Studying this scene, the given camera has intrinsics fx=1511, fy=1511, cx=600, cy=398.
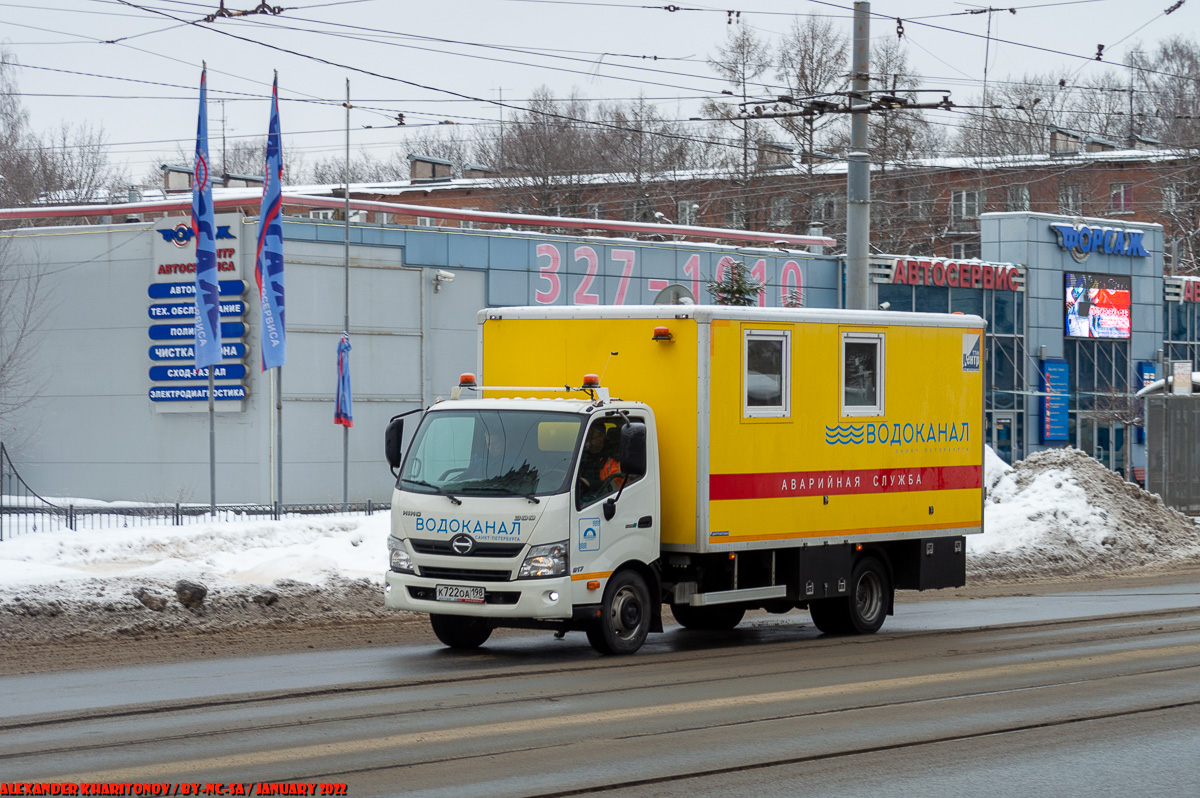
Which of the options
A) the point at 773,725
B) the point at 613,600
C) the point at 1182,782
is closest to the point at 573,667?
the point at 613,600

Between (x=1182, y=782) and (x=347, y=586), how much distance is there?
35.7 ft

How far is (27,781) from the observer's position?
299 inches

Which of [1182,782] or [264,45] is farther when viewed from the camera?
[264,45]

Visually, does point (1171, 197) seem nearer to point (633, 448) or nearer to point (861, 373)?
point (861, 373)

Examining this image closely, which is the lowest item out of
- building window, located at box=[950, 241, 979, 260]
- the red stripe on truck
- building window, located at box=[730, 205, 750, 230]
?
the red stripe on truck

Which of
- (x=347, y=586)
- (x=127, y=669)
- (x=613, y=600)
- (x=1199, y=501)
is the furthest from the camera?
(x=1199, y=501)

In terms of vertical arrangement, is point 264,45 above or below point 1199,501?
above

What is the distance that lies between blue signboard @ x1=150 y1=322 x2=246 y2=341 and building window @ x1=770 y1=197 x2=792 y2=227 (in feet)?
106

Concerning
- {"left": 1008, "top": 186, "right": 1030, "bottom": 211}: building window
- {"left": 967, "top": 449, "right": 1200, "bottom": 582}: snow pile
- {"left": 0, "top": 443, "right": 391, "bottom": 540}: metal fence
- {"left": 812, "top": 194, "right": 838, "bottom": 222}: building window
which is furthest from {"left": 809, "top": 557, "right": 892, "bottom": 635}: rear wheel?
{"left": 1008, "top": 186, "right": 1030, "bottom": 211}: building window

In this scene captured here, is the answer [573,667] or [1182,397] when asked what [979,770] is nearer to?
[573,667]

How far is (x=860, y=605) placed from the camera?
50.2 feet

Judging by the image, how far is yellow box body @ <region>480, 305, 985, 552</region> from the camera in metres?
13.4

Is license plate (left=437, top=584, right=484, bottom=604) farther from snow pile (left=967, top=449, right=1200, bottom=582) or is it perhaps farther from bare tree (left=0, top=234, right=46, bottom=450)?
bare tree (left=0, top=234, right=46, bottom=450)

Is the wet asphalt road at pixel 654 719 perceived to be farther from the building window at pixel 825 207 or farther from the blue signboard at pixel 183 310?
the building window at pixel 825 207
